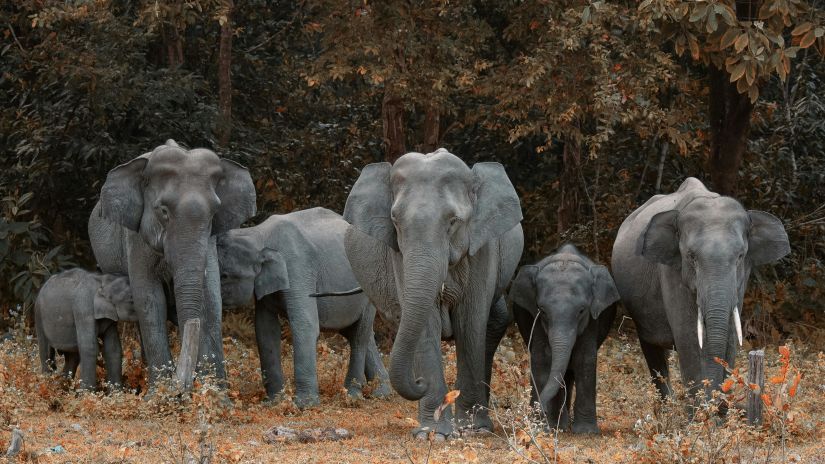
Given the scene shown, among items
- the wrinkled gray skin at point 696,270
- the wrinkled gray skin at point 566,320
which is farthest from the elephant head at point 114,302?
the wrinkled gray skin at point 696,270

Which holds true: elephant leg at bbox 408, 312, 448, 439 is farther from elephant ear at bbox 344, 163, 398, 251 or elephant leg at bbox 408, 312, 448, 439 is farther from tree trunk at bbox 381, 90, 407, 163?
tree trunk at bbox 381, 90, 407, 163

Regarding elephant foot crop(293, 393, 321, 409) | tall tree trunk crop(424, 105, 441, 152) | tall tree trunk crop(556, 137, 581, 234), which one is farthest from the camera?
tall tree trunk crop(556, 137, 581, 234)

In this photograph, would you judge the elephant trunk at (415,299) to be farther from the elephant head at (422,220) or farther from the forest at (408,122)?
the forest at (408,122)

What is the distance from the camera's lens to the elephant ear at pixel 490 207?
9.62 meters

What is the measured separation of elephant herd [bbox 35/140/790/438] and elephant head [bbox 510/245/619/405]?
1cm

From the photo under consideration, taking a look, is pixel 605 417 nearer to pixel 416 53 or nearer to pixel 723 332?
pixel 723 332

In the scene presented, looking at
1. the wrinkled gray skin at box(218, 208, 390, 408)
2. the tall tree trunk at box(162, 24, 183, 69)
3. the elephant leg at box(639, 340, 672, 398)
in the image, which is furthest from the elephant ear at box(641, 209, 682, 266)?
the tall tree trunk at box(162, 24, 183, 69)

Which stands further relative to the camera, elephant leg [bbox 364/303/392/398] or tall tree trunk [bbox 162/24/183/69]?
tall tree trunk [bbox 162/24/183/69]

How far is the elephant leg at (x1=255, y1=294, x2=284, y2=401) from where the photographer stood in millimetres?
12367

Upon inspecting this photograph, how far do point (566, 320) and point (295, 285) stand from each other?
10.9 ft

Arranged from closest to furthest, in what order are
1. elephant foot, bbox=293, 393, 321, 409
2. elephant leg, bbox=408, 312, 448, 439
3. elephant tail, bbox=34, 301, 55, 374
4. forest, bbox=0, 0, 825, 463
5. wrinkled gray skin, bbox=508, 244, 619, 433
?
elephant leg, bbox=408, 312, 448, 439 → wrinkled gray skin, bbox=508, 244, 619, 433 → elephant foot, bbox=293, 393, 321, 409 → elephant tail, bbox=34, 301, 55, 374 → forest, bbox=0, 0, 825, 463

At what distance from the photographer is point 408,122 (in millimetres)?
20109

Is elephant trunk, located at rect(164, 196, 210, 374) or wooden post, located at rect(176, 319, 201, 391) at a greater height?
elephant trunk, located at rect(164, 196, 210, 374)

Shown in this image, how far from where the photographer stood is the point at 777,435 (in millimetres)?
8680
